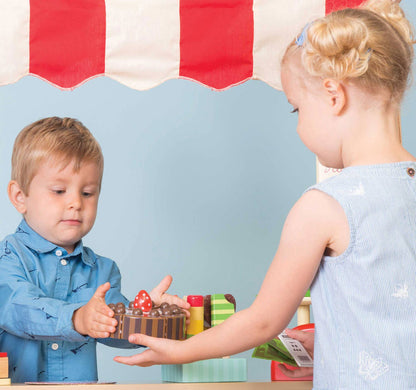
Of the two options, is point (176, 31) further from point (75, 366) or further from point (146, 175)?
point (146, 175)

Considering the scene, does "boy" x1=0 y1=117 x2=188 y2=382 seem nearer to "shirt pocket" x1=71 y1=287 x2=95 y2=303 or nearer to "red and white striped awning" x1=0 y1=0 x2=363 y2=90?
"shirt pocket" x1=71 y1=287 x2=95 y2=303

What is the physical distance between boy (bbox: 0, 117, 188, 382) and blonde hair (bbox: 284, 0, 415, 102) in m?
0.53

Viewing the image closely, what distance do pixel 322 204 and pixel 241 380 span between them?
0.38m

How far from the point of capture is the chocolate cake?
38.7 inches

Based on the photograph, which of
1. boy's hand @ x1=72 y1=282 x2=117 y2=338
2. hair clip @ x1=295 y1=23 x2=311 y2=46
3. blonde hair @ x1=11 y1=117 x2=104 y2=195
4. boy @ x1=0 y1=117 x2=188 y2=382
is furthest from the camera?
blonde hair @ x1=11 y1=117 x2=104 y2=195

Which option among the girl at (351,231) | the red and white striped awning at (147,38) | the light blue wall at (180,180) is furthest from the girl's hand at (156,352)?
the light blue wall at (180,180)

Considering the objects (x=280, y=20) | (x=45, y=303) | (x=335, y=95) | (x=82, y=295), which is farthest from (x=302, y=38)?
(x=82, y=295)

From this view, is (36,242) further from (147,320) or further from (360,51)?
(360,51)

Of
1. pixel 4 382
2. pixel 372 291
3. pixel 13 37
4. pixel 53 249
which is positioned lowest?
pixel 4 382

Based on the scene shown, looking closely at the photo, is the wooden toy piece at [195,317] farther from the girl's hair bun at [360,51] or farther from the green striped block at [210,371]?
the girl's hair bun at [360,51]

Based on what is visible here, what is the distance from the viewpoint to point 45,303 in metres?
1.14

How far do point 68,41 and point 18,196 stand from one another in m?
0.42

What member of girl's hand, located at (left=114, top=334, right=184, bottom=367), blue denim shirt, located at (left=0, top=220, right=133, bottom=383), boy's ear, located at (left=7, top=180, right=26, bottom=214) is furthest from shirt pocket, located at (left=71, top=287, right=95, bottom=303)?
girl's hand, located at (left=114, top=334, right=184, bottom=367)

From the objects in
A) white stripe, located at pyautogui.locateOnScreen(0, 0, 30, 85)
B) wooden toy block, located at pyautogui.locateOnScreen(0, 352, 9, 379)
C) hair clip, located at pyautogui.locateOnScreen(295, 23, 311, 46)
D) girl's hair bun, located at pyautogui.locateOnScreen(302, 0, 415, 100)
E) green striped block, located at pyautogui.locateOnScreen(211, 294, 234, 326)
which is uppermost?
white stripe, located at pyautogui.locateOnScreen(0, 0, 30, 85)
